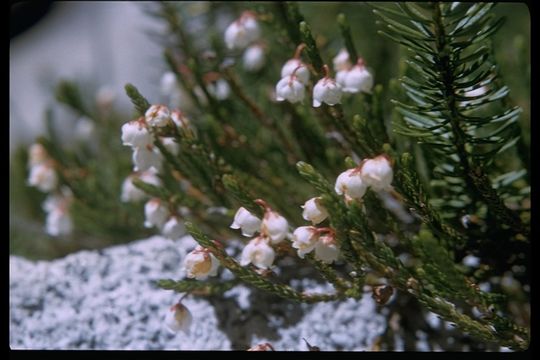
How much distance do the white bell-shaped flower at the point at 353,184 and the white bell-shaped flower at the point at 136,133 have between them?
218 mm

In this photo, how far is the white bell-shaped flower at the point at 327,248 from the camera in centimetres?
65

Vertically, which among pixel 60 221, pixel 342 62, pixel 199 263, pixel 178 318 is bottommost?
pixel 60 221

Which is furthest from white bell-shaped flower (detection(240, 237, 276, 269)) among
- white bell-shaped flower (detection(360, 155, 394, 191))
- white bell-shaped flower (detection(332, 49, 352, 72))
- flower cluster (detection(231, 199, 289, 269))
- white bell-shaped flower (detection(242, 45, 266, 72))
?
white bell-shaped flower (detection(242, 45, 266, 72))

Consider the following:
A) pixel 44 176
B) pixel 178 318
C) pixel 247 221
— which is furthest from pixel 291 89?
pixel 44 176

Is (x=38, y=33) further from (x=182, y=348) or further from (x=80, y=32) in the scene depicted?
(x=182, y=348)

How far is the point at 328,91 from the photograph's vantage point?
27.1 inches

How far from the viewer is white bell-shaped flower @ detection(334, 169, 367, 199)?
63 centimetres

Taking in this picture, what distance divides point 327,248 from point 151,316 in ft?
1.02

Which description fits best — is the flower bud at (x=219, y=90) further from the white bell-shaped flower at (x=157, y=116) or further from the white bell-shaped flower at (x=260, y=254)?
the white bell-shaped flower at (x=260, y=254)

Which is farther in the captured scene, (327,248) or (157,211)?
(157,211)

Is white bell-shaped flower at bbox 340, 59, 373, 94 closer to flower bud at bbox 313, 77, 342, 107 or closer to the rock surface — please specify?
flower bud at bbox 313, 77, 342, 107

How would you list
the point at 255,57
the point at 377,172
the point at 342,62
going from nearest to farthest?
the point at 377,172 → the point at 342,62 → the point at 255,57

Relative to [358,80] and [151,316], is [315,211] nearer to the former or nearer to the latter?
[358,80]

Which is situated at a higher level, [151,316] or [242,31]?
[242,31]
